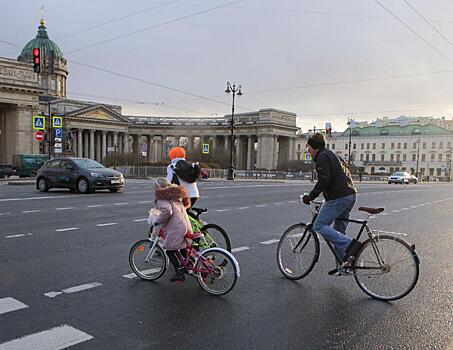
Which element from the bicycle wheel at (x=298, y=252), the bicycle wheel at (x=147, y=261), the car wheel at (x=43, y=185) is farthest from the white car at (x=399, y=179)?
the bicycle wheel at (x=147, y=261)

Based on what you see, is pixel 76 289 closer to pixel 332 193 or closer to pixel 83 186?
pixel 332 193

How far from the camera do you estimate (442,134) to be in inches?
4604

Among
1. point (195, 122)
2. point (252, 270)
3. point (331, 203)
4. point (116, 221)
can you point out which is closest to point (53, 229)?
point (116, 221)

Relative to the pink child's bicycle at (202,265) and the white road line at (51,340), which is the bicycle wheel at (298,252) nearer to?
the pink child's bicycle at (202,265)

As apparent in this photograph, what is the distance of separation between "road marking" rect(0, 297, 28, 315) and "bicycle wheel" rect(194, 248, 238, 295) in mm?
2042

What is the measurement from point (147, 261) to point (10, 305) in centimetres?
178

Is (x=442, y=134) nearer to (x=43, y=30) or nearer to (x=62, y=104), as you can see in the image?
(x=62, y=104)

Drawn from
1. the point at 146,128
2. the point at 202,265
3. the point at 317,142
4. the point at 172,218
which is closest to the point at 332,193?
the point at 317,142

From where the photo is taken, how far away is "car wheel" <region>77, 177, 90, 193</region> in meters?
19.5

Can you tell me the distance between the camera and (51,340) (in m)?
3.79

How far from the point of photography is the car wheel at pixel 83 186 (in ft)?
64.0

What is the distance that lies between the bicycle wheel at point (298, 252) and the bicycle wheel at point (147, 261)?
1761 millimetres

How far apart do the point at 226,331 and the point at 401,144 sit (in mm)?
132911

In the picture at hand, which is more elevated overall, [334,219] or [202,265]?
[334,219]
